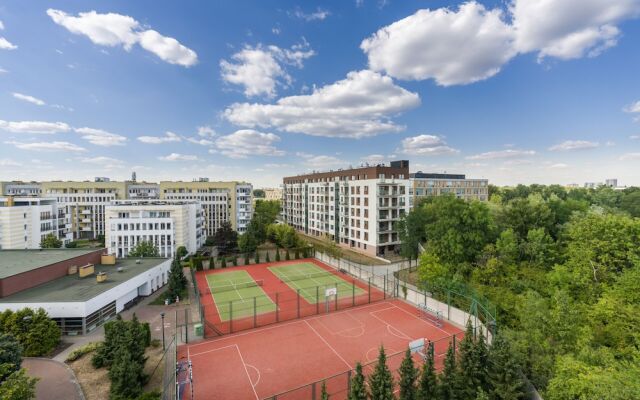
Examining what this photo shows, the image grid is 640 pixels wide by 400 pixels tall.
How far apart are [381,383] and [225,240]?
1678 inches

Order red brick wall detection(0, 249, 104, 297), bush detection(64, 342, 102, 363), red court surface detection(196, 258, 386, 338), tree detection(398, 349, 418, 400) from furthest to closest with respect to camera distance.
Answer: red court surface detection(196, 258, 386, 338)
red brick wall detection(0, 249, 104, 297)
bush detection(64, 342, 102, 363)
tree detection(398, 349, 418, 400)

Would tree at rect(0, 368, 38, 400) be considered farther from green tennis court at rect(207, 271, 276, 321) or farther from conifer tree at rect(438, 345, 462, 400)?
conifer tree at rect(438, 345, 462, 400)

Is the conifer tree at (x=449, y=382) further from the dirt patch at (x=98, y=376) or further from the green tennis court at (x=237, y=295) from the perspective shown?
the green tennis court at (x=237, y=295)

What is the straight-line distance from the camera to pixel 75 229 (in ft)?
226

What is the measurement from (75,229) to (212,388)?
72.5 meters

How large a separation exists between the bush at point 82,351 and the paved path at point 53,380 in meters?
0.53

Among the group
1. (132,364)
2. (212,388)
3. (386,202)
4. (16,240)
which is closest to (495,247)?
(386,202)

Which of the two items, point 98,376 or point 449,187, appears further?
point 449,187

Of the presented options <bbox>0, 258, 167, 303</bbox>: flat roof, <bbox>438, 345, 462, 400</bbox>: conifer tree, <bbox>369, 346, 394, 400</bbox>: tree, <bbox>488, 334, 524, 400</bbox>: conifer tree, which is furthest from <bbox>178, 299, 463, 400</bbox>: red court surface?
<bbox>0, 258, 167, 303</bbox>: flat roof

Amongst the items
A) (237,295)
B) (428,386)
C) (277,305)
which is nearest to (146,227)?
(237,295)

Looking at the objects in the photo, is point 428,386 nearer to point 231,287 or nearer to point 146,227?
point 231,287

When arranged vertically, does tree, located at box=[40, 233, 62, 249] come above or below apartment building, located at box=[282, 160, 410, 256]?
below

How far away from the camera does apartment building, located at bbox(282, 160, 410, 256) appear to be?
49656mm

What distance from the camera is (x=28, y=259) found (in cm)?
2991
